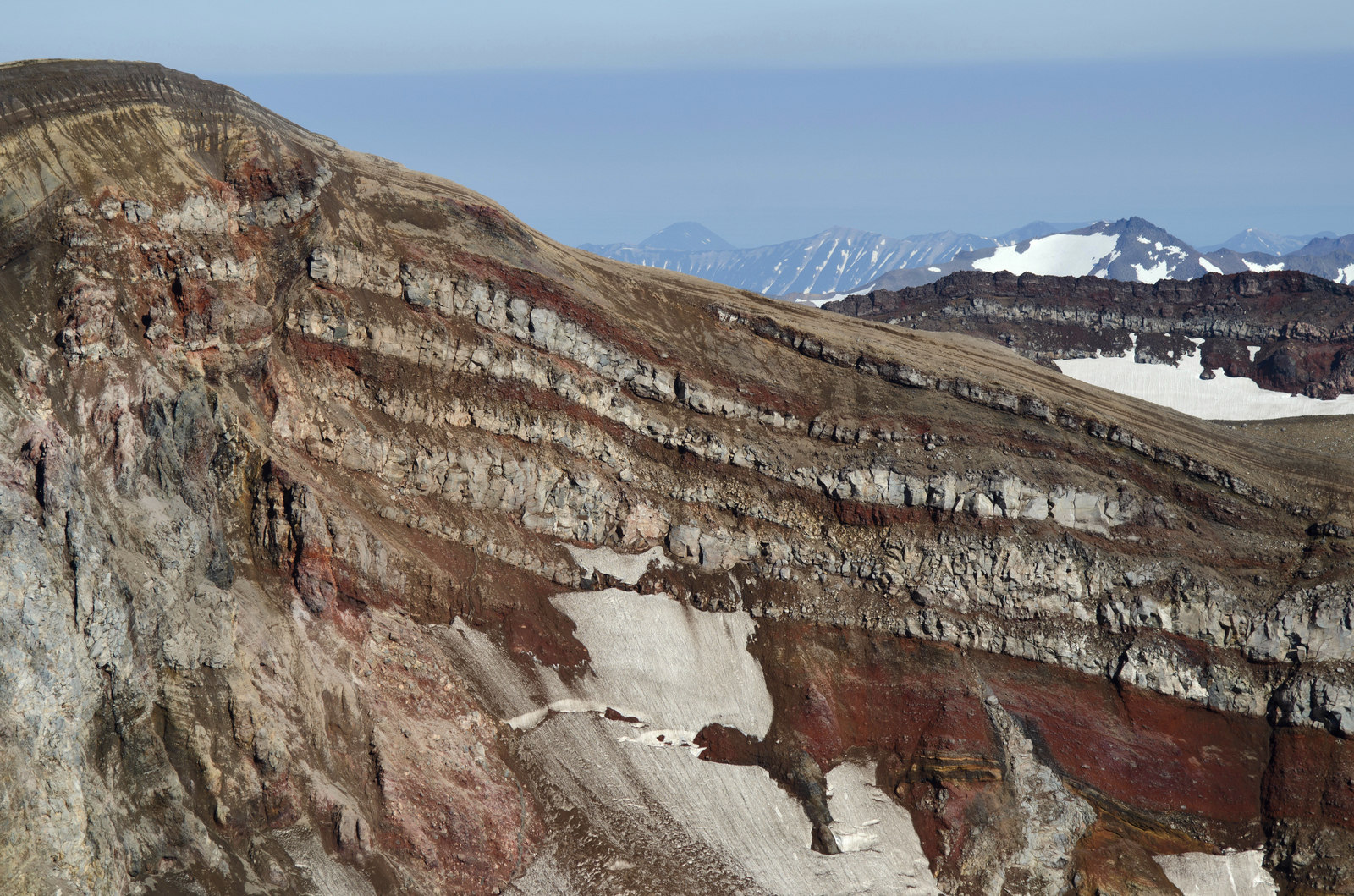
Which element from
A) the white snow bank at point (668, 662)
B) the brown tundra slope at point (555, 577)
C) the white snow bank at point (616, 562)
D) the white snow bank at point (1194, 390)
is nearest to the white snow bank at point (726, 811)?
the brown tundra slope at point (555, 577)

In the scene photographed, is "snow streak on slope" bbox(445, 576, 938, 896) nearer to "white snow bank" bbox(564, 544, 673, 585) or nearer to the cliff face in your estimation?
"white snow bank" bbox(564, 544, 673, 585)

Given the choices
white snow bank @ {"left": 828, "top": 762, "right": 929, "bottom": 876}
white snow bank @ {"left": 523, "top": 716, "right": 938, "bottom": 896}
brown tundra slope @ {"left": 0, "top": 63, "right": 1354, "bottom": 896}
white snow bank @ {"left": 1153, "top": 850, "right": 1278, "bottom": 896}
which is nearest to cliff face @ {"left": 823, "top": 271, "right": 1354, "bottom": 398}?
brown tundra slope @ {"left": 0, "top": 63, "right": 1354, "bottom": 896}

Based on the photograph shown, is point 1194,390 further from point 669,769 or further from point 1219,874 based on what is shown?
point 669,769

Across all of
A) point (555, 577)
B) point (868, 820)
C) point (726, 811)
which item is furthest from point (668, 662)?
point (868, 820)

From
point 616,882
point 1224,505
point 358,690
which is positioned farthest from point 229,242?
point 1224,505

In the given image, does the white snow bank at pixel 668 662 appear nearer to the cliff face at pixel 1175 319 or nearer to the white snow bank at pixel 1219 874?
the white snow bank at pixel 1219 874
